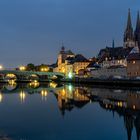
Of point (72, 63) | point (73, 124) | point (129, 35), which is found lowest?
point (73, 124)

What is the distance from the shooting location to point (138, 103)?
3192 cm

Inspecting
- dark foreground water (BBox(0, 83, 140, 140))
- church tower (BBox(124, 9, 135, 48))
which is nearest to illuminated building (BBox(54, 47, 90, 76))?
church tower (BBox(124, 9, 135, 48))

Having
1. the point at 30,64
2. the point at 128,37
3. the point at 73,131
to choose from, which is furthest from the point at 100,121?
the point at 30,64

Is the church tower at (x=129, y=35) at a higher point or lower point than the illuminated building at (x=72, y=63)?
higher

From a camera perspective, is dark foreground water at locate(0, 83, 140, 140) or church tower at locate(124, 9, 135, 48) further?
church tower at locate(124, 9, 135, 48)

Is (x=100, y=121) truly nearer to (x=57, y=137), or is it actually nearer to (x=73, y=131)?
(x=73, y=131)

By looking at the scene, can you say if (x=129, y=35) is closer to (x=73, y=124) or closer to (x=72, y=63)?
(x=72, y=63)

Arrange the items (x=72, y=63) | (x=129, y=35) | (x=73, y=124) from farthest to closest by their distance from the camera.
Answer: (x=72, y=63) < (x=129, y=35) < (x=73, y=124)

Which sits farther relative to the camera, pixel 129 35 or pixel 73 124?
pixel 129 35

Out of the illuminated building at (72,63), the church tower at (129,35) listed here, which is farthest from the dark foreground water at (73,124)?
the illuminated building at (72,63)

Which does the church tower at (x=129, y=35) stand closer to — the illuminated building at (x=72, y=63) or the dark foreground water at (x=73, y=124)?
the illuminated building at (x=72, y=63)

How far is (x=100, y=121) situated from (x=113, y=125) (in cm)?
176

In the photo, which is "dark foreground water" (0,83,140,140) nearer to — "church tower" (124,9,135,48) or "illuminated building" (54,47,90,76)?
"church tower" (124,9,135,48)

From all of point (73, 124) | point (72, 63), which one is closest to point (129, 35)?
A: point (72, 63)
